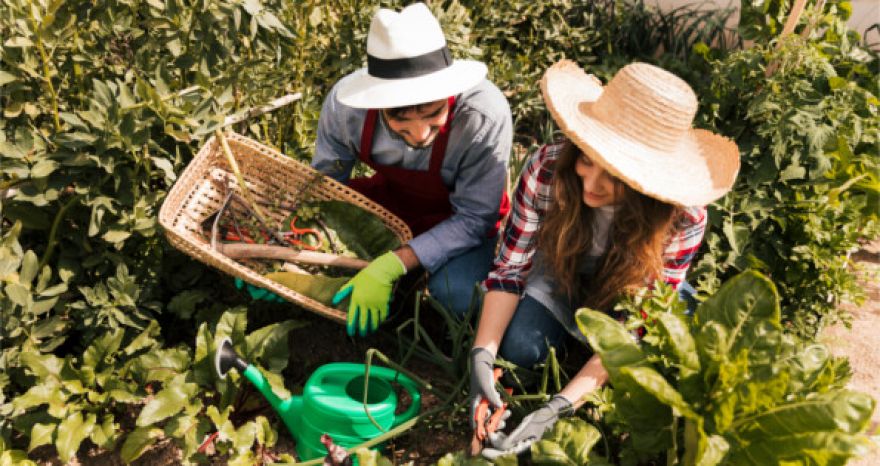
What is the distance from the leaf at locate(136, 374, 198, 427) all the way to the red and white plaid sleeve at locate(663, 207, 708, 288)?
1.31m

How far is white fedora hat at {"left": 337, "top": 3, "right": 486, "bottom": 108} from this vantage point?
1.81 metres

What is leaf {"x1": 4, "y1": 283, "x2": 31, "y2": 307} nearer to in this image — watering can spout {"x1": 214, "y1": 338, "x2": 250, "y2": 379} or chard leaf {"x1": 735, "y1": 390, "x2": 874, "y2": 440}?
watering can spout {"x1": 214, "y1": 338, "x2": 250, "y2": 379}

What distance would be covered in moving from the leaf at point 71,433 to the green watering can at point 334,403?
36 cm

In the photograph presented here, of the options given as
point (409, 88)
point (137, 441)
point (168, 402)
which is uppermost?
point (409, 88)

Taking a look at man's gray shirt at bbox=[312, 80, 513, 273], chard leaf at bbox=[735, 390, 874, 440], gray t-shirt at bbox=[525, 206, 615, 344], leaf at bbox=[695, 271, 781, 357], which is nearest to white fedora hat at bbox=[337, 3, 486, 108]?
man's gray shirt at bbox=[312, 80, 513, 273]

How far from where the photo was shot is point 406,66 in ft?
6.03

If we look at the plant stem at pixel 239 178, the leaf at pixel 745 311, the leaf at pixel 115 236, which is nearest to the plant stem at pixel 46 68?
the leaf at pixel 115 236

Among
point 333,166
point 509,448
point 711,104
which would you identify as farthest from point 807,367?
point 333,166

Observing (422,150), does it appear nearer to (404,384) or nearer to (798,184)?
(404,384)

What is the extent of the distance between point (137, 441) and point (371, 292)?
0.73 metres

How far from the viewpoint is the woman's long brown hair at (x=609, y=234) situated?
68.5 inches

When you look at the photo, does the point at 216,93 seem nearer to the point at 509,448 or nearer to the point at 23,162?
the point at 23,162

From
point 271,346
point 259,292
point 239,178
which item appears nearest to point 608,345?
point 271,346

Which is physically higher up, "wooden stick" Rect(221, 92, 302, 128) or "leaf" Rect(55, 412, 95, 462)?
"wooden stick" Rect(221, 92, 302, 128)
